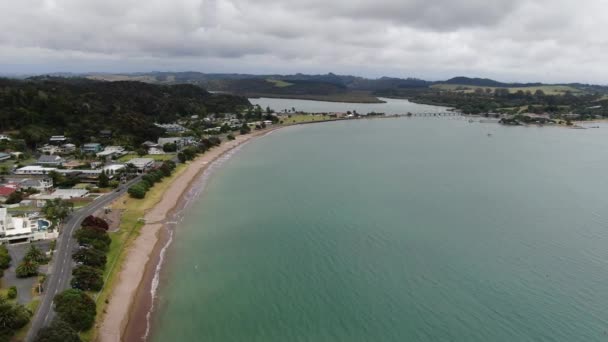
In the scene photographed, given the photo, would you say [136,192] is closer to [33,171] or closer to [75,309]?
[33,171]

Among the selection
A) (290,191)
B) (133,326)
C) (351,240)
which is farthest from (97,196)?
(351,240)

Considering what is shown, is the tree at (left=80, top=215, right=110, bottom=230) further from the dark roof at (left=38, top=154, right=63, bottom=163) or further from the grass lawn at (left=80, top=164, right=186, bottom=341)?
the dark roof at (left=38, top=154, right=63, bottom=163)

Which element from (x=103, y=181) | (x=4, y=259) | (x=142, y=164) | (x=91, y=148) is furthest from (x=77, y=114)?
(x=4, y=259)

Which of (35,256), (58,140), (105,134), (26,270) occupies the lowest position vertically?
(26,270)

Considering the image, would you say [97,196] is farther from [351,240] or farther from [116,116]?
[116,116]

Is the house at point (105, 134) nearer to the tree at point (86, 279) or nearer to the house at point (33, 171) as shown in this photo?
the house at point (33, 171)

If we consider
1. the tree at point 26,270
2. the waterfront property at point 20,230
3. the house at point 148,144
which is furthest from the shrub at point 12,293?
the house at point 148,144

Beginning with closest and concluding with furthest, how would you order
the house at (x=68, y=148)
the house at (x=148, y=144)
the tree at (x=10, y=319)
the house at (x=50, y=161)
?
the tree at (x=10, y=319) → the house at (x=50, y=161) → the house at (x=68, y=148) → the house at (x=148, y=144)
